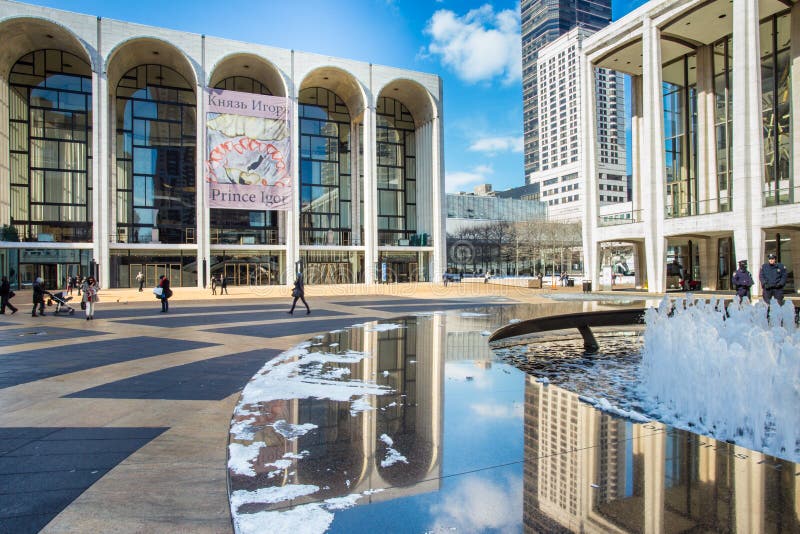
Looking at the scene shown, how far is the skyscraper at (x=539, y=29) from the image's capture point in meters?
170

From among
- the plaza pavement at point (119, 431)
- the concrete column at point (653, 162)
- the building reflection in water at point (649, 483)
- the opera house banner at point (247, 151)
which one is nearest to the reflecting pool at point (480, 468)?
the building reflection in water at point (649, 483)

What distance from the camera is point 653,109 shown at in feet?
92.9

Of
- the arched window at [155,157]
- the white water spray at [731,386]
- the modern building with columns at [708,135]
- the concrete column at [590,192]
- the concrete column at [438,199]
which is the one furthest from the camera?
the concrete column at [438,199]

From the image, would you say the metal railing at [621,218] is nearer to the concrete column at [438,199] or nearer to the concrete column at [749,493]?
the concrete column at [438,199]

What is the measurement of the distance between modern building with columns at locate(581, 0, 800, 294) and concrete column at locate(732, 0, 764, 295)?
2.1 inches

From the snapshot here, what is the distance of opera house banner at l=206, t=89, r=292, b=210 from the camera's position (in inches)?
1650

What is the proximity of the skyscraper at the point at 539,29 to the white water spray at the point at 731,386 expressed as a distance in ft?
556

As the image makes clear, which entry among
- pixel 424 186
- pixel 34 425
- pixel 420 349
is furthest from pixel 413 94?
pixel 34 425

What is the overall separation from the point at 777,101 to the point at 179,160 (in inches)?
1965

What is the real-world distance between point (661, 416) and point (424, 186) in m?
51.6

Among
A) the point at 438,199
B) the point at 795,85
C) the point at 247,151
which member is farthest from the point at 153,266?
the point at 795,85

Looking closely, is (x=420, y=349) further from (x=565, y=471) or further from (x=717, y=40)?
(x=717, y=40)

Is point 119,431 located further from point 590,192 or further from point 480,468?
point 590,192

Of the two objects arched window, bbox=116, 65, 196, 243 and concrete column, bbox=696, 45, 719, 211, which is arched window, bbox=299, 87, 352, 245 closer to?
arched window, bbox=116, 65, 196, 243
